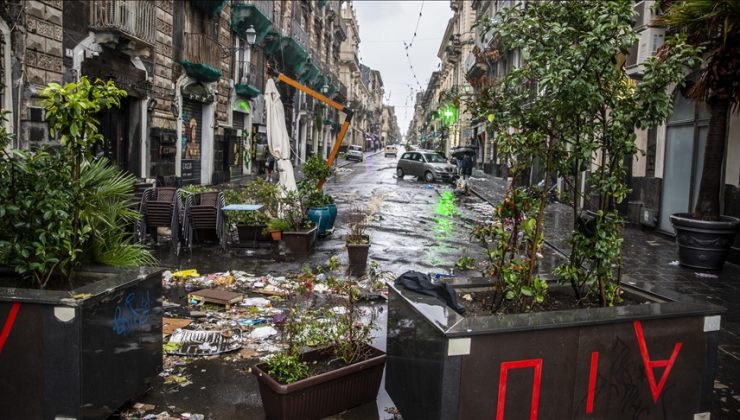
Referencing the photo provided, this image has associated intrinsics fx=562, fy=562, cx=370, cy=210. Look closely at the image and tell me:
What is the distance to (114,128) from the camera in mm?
15875

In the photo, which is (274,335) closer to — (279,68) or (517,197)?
(517,197)

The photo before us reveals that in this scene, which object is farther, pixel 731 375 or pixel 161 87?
pixel 161 87

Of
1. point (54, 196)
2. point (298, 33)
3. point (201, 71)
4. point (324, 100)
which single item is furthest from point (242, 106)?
point (54, 196)

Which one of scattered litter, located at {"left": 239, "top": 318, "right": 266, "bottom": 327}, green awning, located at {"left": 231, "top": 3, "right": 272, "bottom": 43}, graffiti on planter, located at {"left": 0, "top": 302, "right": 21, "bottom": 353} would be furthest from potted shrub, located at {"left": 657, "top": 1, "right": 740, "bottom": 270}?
green awning, located at {"left": 231, "top": 3, "right": 272, "bottom": 43}

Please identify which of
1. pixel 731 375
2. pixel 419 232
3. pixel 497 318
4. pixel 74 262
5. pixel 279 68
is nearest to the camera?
pixel 497 318

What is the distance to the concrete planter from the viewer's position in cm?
356

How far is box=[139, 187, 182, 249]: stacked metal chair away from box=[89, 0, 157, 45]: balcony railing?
627cm

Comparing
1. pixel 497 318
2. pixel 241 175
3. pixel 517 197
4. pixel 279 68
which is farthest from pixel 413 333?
pixel 279 68

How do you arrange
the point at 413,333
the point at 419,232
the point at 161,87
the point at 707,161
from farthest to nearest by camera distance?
the point at 161,87
the point at 419,232
the point at 707,161
the point at 413,333

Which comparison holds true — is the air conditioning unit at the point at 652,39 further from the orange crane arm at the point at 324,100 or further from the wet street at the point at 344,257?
the orange crane arm at the point at 324,100

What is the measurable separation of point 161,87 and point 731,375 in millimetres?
17437

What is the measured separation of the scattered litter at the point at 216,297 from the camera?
645cm

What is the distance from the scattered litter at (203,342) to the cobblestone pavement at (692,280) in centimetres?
352

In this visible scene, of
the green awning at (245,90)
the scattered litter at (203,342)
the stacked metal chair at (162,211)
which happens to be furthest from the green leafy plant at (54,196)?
the green awning at (245,90)
